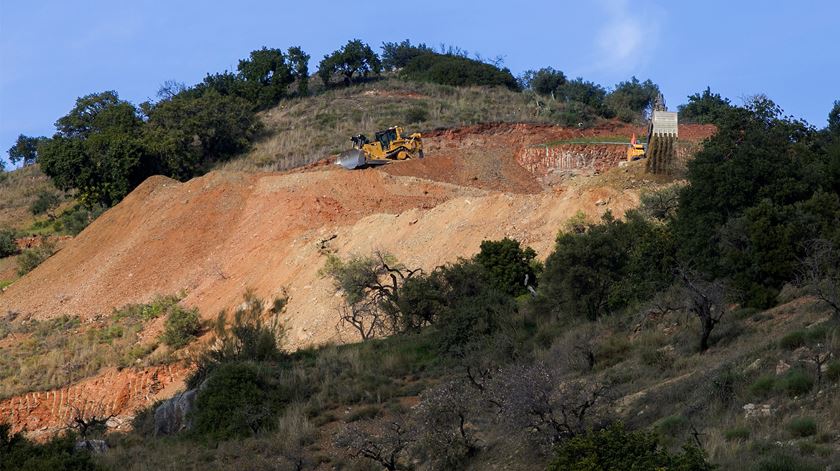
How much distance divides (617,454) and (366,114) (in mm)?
61344

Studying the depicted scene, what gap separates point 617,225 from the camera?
3275 cm

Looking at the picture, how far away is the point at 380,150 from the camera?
5662 cm

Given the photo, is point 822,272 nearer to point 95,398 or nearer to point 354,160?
point 95,398

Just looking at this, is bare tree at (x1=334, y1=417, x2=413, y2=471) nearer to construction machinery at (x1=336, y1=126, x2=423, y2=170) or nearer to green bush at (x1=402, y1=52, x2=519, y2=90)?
construction machinery at (x1=336, y1=126, x2=423, y2=170)

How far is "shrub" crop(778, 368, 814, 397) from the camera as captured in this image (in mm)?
18719

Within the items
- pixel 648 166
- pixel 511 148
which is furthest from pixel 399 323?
pixel 511 148

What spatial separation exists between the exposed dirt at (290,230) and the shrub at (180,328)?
1339 mm

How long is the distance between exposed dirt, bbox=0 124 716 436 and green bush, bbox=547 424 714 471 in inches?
733

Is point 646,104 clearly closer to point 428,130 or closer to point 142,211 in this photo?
point 428,130

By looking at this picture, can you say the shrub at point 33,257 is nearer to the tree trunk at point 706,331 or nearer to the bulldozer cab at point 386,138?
the bulldozer cab at point 386,138

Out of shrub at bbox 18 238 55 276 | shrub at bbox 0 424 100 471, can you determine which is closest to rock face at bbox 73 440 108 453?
shrub at bbox 0 424 100 471

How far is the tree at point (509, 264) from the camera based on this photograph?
35188 millimetres

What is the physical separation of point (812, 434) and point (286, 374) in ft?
47.5

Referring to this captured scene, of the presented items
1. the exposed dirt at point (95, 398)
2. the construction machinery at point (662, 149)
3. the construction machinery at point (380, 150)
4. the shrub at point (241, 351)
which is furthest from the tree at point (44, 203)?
the shrub at point (241, 351)
